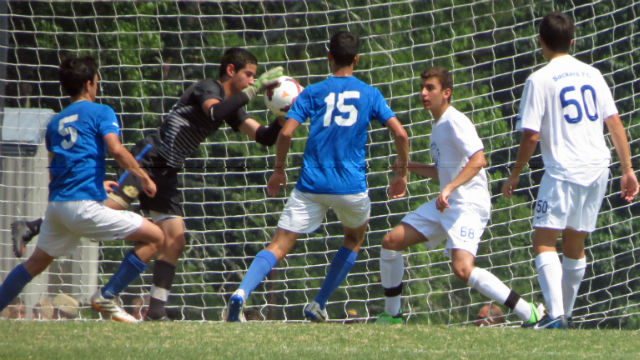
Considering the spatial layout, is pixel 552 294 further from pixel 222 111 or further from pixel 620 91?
pixel 620 91

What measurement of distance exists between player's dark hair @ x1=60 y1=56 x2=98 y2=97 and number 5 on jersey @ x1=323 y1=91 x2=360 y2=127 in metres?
1.55

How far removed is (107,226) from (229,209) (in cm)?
623

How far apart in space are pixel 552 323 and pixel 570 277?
1.48ft

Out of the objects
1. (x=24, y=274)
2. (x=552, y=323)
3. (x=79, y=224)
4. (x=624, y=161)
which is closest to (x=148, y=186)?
(x=79, y=224)

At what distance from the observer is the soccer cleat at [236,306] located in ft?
21.9

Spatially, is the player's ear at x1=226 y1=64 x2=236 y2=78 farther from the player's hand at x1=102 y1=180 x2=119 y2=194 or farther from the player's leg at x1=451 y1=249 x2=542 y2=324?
the player's leg at x1=451 y1=249 x2=542 y2=324

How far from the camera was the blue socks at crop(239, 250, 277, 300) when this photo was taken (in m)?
6.79

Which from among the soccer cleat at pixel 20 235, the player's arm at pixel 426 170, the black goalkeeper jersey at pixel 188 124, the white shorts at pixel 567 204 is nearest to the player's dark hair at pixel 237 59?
the black goalkeeper jersey at pixel 188 124

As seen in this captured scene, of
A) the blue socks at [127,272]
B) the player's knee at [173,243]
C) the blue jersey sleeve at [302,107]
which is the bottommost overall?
the blue socks at [127,272]

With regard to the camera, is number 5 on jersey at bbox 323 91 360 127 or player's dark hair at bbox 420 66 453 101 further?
player's dark hair at bbox 420 66 453 101

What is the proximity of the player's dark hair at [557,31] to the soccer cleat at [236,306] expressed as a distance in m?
2.51

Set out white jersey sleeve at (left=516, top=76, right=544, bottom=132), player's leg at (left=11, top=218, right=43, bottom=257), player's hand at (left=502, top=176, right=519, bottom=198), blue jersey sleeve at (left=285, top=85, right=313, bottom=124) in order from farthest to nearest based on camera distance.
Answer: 1. player's leg at (left=11, top=218, right=43, bottom=257)
2. blue jersey sleeve at (left=285, top=85, right=313, bottom=124)
3. player's hand at (left=502, top=176, right=519, bottom=198)
4. white jersey sleeve at (left=516, top=76, right=544, bottom=132)

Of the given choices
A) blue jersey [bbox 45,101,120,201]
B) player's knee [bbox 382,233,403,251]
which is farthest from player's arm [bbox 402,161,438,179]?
blue jersey [bbox 45,101,120,201]

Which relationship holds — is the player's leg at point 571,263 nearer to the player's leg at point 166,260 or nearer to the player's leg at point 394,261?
the player's leg at point 394,261
